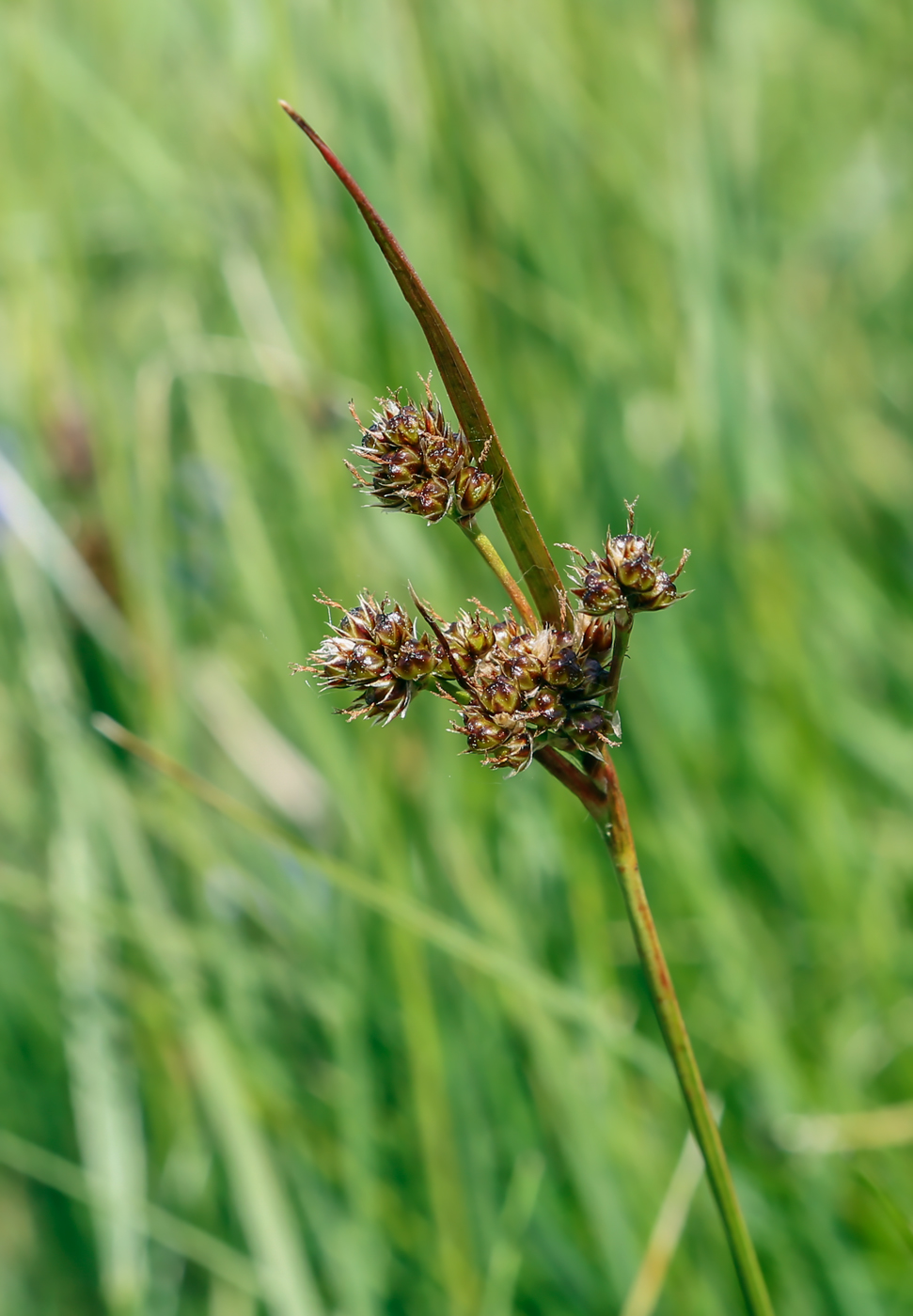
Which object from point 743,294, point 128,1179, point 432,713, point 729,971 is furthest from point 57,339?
Result: point 729,971

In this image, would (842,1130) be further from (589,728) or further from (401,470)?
(401,470)

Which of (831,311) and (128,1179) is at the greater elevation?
(831,311)

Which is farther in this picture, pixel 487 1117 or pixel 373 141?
pixel 373 141

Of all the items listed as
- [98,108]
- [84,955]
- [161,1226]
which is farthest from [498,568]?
[98,108]

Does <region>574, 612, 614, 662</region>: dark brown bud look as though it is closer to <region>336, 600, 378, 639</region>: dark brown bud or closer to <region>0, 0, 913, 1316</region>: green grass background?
<region>336, 600, 378, 639</region>: dark brown bud

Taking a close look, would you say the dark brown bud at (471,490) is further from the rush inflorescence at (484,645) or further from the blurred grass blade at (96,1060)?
the blurred grass blade at (96,1060)

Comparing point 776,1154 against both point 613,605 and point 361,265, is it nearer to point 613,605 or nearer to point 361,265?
point 613,605
